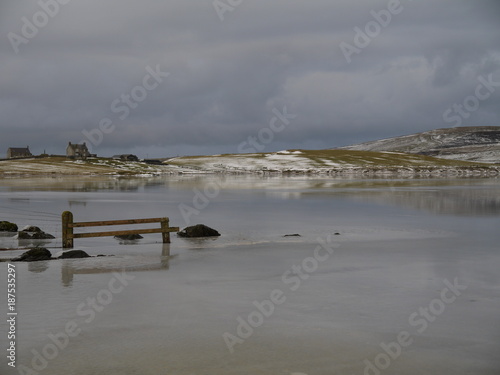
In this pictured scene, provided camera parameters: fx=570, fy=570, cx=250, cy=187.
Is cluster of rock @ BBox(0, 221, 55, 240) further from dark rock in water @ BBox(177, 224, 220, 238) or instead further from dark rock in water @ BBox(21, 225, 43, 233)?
dark rock in water @ BBox(177, 224, 220, 238)

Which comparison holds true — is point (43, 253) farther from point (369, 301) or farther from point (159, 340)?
point (369, 301)

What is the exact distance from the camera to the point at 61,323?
12375 millimetres

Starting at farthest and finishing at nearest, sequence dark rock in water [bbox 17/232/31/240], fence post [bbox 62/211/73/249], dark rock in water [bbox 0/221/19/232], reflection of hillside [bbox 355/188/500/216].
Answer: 1. reflection of hillside [bbox 355/188/500/216]
2. dark rock in water [bbox 0/221/19/232]
3. dark rock in water [bbox 17/232/31/240]
4. fence post [bbox 62/211/73/249]

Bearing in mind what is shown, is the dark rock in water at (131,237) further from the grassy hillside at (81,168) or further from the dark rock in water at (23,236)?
the grassy hillside at (81,168)

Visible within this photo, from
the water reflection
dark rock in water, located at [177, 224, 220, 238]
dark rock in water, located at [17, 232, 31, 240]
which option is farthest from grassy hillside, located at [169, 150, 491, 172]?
the water reflection

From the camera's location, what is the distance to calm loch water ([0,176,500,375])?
1051 centimetres

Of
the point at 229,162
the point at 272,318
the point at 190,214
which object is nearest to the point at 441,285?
Result: the point at 272,318

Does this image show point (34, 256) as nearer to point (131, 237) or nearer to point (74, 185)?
point (131, 237)

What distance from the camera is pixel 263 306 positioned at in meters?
14.0

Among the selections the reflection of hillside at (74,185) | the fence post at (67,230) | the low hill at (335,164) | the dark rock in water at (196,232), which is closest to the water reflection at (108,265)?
the fence post at (67,230)

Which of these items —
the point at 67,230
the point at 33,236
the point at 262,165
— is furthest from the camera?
the point at 262,165

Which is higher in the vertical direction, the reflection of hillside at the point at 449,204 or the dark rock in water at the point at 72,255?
the reflection of hillside at the point at 449,204

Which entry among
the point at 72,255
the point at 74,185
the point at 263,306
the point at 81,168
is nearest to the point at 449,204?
the point at 72,255

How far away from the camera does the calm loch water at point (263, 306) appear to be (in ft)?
34.5
